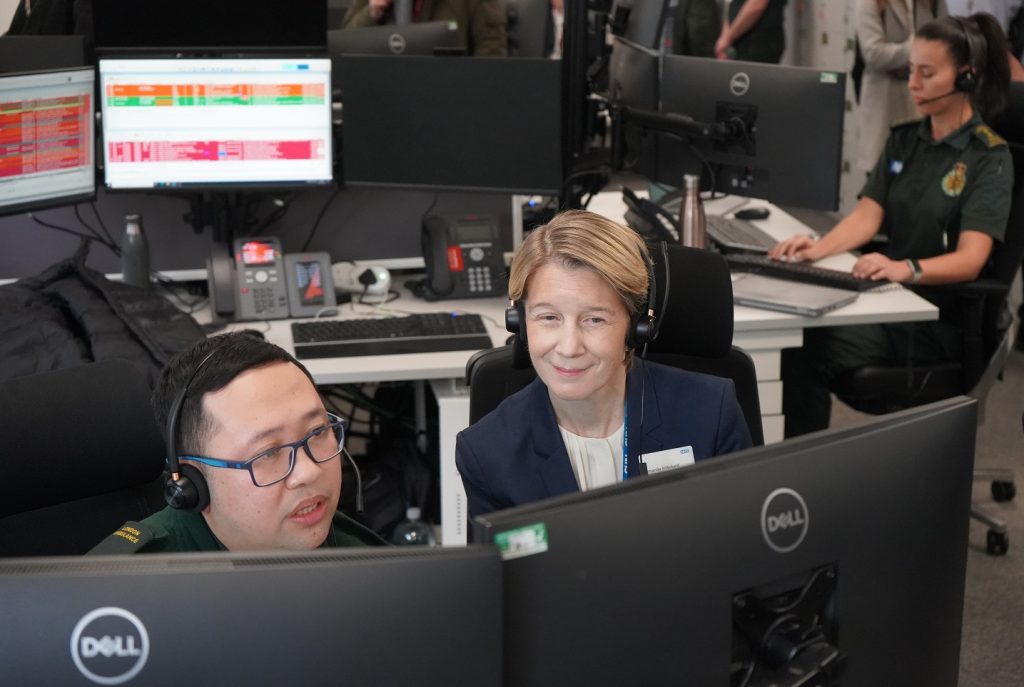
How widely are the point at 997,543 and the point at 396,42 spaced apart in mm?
2059

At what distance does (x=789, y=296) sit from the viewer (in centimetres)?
305

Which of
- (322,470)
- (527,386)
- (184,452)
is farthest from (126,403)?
(527,386)

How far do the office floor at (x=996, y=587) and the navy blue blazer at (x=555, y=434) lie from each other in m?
1.08

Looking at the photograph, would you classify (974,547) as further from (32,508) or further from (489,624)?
(489,624)

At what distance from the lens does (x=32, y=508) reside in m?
1.65

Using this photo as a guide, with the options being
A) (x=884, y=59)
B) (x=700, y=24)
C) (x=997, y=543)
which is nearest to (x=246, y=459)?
(x=997, y=543)

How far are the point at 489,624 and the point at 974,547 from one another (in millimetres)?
2740

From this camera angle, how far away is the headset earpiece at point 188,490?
1.39 m

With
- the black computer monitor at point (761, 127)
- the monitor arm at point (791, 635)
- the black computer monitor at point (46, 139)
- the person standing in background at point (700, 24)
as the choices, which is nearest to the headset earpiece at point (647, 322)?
the monitor arm at point (791, 635)

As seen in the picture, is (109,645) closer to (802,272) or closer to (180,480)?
(180,480)

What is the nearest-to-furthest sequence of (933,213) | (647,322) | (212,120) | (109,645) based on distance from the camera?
1. (109,645)
2. (647,322)
3. (212,120)
4. (933,213)

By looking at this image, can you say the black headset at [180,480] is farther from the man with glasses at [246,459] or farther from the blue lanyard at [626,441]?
the blue lanyard at [626,441]

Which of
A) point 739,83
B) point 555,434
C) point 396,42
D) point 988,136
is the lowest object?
point 555,434

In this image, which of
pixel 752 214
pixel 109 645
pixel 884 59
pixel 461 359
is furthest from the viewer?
pixel 884 59
